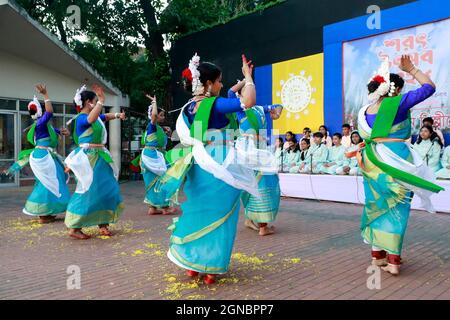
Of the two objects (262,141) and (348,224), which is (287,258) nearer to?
(262,141)

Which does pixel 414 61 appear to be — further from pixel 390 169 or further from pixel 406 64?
pixel 390 169

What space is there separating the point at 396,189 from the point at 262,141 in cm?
204

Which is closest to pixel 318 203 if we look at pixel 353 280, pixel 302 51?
pixel 302 51

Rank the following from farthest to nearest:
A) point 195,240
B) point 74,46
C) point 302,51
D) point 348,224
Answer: point 74,46
point 302,51
point 348,224
point 195,240

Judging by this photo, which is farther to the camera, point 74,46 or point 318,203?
point 74,46

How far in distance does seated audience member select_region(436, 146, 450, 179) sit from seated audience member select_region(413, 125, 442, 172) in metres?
0.11

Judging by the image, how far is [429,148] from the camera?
26.6 feet

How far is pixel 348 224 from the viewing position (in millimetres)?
6309

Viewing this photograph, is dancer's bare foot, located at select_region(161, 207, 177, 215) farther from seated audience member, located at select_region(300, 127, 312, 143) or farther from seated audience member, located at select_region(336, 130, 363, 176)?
seated audience member, located at select_region(300, 127, 312, 143)

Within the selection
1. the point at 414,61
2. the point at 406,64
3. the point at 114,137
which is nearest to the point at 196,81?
the point at 406,64

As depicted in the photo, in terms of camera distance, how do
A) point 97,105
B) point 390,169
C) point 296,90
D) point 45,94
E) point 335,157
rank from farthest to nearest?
point 296,90, point 335,157, point 45,94, point 97,105, point 390,169

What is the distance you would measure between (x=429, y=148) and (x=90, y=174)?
19.8ft

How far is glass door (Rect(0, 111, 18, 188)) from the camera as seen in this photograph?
12.8 metres

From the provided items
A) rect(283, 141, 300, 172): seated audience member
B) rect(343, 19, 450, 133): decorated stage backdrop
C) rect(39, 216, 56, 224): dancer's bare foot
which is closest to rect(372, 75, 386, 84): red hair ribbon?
rect(39, 216, 56, 224): dancer's bare foot
